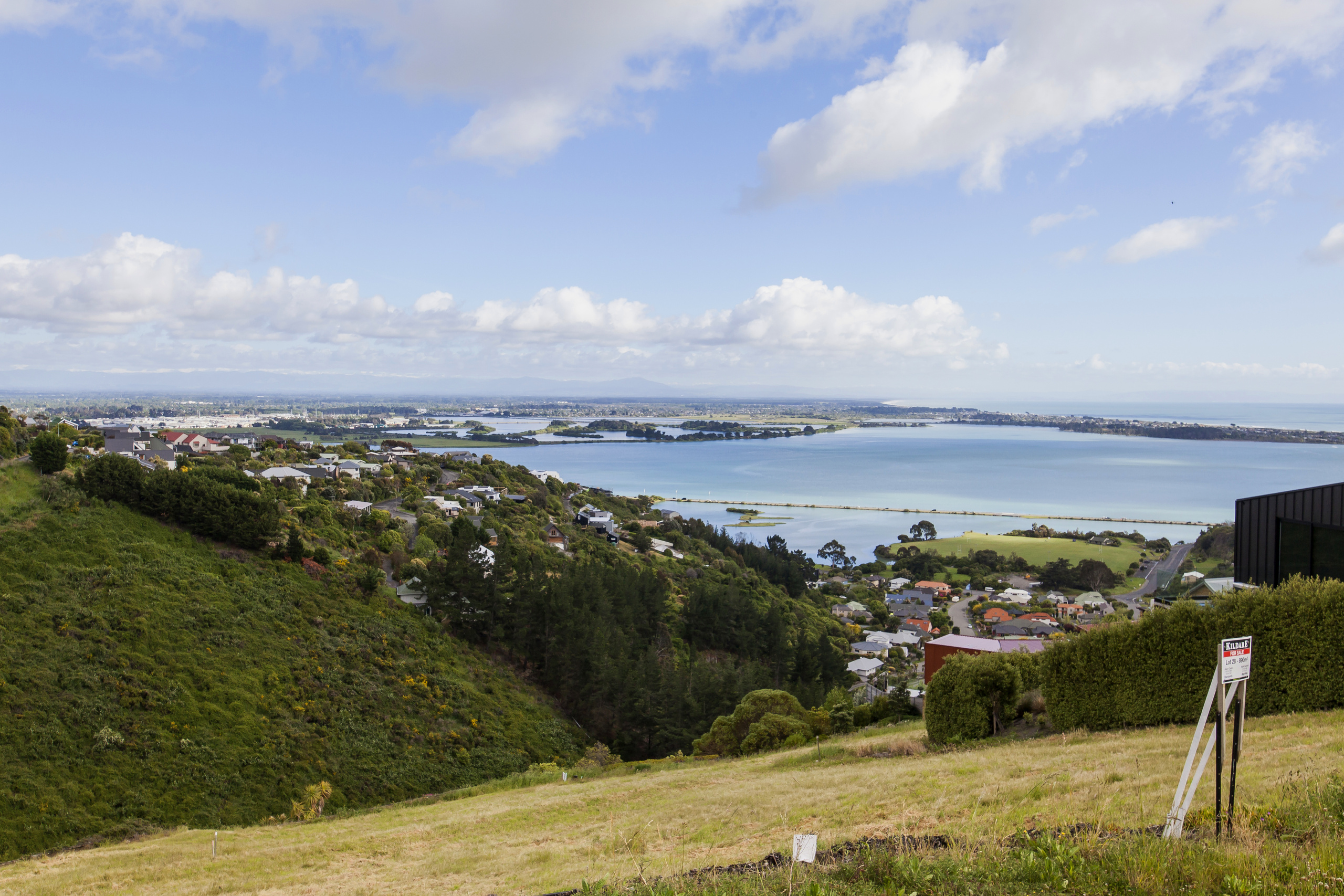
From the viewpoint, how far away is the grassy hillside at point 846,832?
3.69 meters

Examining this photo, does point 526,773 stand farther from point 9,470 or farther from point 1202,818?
point 9,470

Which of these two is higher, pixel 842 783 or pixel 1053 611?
pixel 842 783

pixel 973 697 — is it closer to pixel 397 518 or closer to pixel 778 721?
pixel 778 721

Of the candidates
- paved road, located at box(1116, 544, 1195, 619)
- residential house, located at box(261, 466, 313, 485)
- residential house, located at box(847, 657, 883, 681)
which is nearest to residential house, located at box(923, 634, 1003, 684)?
residential house, located at box(847, 657, 883, 681)

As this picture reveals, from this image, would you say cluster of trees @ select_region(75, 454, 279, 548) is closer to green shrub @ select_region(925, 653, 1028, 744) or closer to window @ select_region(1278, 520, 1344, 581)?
green shrub @ select_region(925, 653, 1028, 744)

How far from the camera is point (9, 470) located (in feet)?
69.2

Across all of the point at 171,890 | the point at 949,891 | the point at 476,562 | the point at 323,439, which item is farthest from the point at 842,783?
the point at 323,439

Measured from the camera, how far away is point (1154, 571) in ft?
161

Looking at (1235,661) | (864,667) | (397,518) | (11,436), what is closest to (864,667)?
(864,667)

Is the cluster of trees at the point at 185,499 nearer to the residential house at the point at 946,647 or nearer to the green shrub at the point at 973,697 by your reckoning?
the residential house at the point at 946,647

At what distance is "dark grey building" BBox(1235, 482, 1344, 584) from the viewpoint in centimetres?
Answer: 992

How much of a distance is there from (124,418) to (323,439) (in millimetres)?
46366

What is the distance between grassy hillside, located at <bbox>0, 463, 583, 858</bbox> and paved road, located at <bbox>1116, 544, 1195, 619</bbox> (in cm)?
3629

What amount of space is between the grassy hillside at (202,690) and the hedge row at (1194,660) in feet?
39.8
